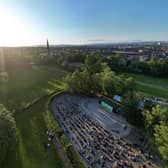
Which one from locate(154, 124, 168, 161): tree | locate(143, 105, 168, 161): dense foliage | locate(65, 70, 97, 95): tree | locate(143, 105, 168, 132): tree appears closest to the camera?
locate(154, 124, 168, 161): tree

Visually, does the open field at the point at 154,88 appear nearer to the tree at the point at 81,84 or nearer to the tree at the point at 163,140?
the tree at the point at 81,84

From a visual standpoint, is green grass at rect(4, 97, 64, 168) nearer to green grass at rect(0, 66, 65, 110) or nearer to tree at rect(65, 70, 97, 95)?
green grass at rect(0, 66, 65, 110)

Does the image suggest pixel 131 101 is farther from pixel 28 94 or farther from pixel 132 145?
pixel 28 94

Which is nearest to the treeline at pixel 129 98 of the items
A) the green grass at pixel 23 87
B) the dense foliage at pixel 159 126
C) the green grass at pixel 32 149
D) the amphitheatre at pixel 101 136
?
the dense foliage at pixel 159 126

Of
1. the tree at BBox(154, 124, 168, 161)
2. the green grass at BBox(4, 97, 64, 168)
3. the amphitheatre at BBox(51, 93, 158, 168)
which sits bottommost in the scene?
the amphitheatre at BBox(51, 93, 158, 168)

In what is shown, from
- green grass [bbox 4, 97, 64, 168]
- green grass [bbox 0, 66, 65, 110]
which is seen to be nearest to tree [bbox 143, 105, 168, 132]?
green grass [bbox 4, 97, 64, 168]

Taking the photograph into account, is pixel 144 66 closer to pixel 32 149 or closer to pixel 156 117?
pixel 156 117

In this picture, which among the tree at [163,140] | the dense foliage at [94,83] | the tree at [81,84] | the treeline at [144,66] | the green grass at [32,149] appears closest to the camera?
the tree at [163,140]
